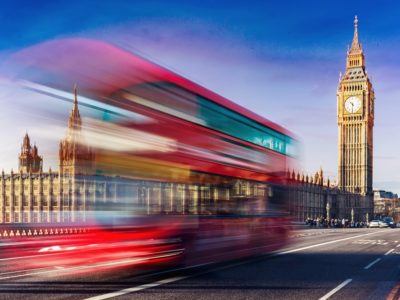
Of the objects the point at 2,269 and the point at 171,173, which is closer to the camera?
the point at 171,173

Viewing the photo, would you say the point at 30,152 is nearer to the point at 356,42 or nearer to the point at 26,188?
the point at 26,188

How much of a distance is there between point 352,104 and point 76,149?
119 meters

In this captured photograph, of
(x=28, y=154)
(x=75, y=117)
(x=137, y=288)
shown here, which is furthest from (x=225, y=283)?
(x=28, y=154)

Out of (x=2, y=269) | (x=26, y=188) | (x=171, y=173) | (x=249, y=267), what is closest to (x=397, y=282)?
(x=249, y=267)

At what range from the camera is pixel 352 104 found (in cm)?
12288

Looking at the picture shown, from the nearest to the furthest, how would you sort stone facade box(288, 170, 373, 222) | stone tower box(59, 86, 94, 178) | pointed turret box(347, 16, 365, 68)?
stone tower box(59, 86, 94, 178) < stone facade box(288, 170, 373, 222) < pointed turret box(347, 16, 365, 68)

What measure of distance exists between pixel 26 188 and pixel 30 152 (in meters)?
29.8

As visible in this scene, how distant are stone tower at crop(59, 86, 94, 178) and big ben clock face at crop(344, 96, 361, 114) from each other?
11817 centimetres

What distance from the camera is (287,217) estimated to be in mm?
16812

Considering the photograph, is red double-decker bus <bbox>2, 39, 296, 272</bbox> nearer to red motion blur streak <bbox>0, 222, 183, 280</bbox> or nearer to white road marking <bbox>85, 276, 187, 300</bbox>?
red motion blur streak <bbox>0, 222, 183, 280</bbox>

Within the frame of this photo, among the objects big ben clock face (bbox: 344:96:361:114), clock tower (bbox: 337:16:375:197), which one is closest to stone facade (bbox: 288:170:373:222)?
clock tower (bbox: 337:16:375:197)

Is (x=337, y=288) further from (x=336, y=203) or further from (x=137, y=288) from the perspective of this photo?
(x=336, y=203)

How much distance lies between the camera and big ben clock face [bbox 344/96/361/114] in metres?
122

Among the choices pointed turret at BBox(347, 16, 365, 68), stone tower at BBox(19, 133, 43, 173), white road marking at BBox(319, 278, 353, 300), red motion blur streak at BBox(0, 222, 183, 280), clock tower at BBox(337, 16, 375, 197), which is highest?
pointed turret at BBox(347, 16, 365, 68)
